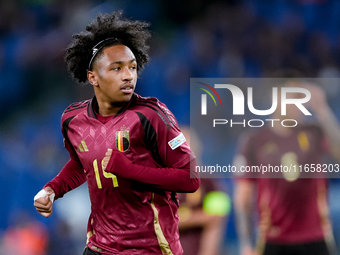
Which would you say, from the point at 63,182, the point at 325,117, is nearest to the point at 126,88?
the point at 63,182

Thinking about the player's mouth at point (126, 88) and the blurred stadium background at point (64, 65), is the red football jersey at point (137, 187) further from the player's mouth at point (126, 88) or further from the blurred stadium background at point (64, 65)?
the blurred stadium background at point (64, 65)

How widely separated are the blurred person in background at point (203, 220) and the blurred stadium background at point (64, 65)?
155mm

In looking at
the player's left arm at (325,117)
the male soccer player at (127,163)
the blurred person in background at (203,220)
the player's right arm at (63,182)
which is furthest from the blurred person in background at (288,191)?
the player's right arm at (63,182)

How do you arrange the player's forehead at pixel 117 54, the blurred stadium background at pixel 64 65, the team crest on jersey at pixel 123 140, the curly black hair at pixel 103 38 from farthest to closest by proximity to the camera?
1. the blurred stadium background at pixel 64 65
2. the curly black hair at pixel 103 38
3. the player's forehead at pixel 117 54
4. the team crest on jersey at pixel 123 140

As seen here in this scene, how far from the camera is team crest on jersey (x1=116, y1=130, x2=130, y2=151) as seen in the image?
65.3 inches

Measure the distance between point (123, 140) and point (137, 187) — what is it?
21cm

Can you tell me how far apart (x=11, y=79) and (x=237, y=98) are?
2113mm

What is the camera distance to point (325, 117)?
3324 mm

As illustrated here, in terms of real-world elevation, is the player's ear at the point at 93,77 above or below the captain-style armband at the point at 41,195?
above

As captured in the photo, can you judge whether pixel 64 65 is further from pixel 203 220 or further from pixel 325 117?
pixel 325 117

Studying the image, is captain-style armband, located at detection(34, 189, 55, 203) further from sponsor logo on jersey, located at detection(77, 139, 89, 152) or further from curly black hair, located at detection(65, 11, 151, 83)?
curly black hair, located at detection(65, 11, 151, 83)

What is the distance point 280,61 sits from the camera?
3.39m

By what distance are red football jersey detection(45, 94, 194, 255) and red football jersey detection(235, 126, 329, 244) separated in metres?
1.48

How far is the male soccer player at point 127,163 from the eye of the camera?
1587mm
